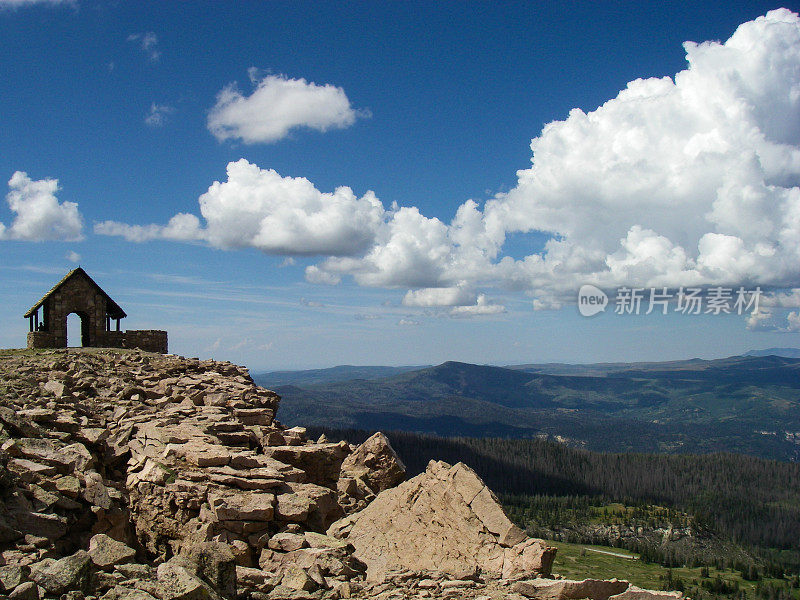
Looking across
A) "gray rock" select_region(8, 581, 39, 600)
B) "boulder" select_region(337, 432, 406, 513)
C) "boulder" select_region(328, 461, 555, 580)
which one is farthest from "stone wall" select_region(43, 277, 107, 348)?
"gray rock" select_region(8, 581, 39, 600)

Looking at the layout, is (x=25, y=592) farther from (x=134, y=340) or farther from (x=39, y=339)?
(x=134, y=340)

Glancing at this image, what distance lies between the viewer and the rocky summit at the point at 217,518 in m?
12.1

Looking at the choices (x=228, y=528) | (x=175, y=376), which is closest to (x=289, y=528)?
(x=228, y=528)

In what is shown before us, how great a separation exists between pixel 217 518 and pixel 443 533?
23.5ft

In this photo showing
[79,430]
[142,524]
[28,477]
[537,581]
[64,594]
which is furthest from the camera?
[79,430]

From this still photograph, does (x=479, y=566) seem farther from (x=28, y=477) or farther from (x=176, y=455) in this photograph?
(x=28, y=477)

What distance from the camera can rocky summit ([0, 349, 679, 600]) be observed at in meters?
12.1

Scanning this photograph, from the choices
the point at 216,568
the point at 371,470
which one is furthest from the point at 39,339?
the point at 216,568

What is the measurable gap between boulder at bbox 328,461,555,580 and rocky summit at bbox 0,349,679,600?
0.05m

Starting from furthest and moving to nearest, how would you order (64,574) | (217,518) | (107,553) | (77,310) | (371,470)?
(77,310), (371,470), (217,518), (107,553), (64,574)

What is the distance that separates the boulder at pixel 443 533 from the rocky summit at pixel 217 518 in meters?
0.05

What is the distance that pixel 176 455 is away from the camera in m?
18.7

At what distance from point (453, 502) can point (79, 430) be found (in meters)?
14.1

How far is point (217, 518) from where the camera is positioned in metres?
15.6
